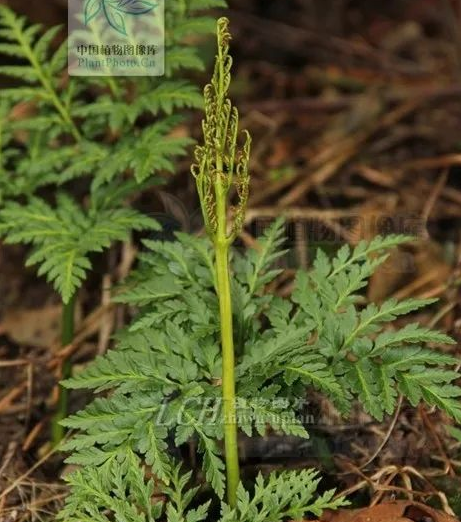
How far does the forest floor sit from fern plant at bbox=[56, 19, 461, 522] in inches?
15.1

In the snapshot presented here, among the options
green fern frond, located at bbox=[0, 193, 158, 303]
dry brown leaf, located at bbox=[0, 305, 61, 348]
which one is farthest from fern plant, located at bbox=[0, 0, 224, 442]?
dry brown leaf, located at bbox=[0, 305, 61, 348]

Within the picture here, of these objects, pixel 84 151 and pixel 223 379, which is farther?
pixel 84 151

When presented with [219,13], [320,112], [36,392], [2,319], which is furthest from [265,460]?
[219,13]

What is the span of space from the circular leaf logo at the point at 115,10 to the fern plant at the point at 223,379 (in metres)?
0.98

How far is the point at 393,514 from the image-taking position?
257 cm

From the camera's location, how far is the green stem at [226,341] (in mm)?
2352

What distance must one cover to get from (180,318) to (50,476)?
78cm

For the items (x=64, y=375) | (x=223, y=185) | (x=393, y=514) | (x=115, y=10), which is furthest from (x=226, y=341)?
(x=115, y=10)

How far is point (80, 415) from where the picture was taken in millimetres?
2447

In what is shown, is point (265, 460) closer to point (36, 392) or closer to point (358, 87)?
point (36, 392)

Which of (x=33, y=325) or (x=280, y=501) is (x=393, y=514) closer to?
(x=280, y=501)

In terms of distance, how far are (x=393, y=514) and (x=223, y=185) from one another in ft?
3.40

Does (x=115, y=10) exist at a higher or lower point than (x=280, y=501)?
higher

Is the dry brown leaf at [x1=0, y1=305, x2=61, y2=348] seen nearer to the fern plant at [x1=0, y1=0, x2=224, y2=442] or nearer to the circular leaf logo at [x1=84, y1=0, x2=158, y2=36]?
the fern plant at [x1=0, y1=0, x2=224, y2=442]
